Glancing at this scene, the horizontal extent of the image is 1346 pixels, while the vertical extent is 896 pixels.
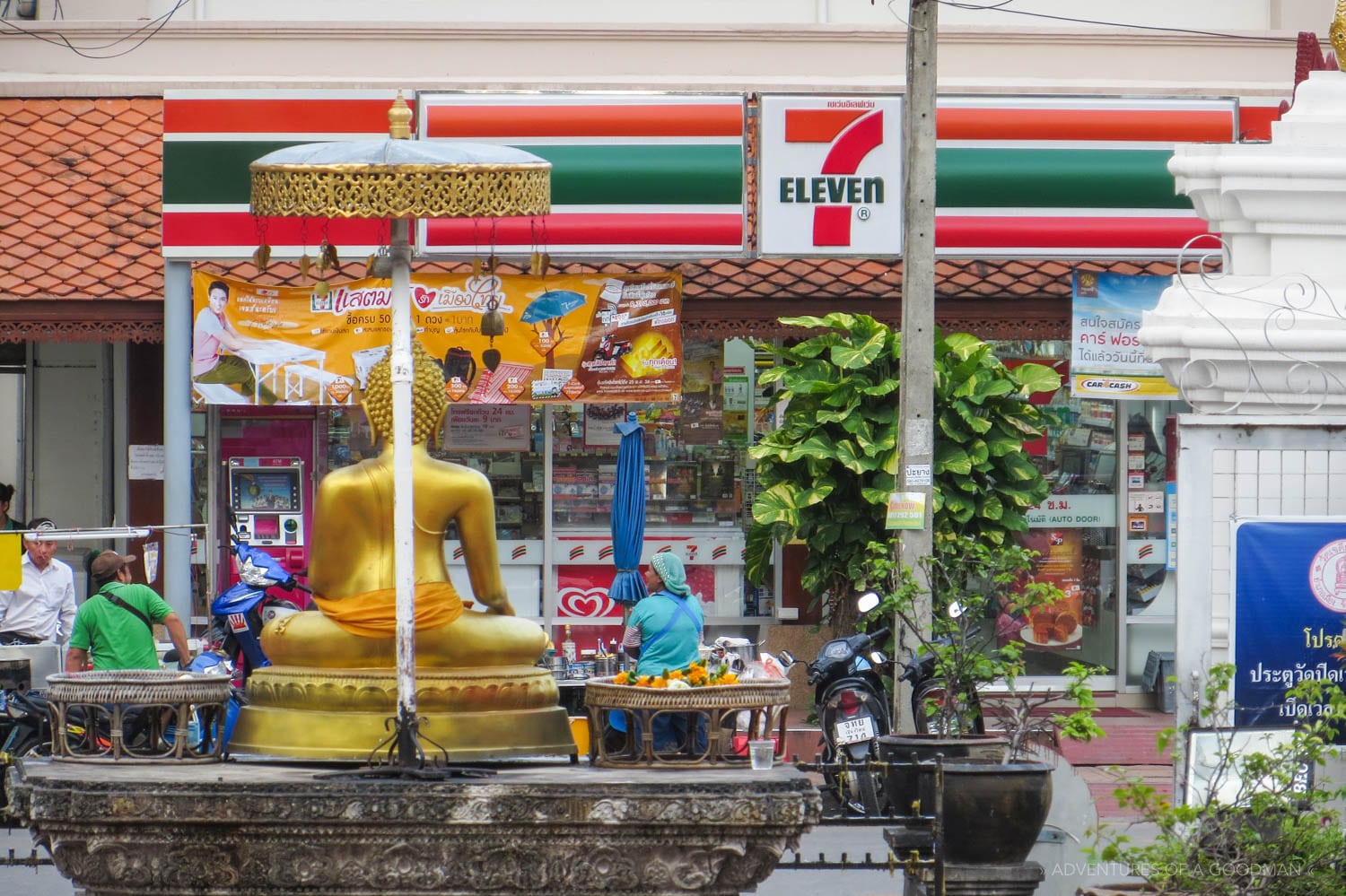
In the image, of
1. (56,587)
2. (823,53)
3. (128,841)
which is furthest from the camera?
(823,53)

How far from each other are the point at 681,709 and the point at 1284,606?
3411 millimetres

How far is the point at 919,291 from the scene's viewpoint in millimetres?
12180

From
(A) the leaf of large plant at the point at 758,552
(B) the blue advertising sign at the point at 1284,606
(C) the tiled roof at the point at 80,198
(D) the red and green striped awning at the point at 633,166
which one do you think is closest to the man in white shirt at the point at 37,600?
(C) the tiled roof at the point at 80,198

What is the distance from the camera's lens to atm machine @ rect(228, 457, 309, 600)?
1595 centimetres

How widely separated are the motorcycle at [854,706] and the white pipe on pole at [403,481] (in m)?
4.54

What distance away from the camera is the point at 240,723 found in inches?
305

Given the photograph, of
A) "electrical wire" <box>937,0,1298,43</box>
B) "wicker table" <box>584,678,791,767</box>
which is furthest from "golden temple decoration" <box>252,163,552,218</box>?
"electrical wire" <box>937,0,1298,43</box>

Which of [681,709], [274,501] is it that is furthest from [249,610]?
[681,709]

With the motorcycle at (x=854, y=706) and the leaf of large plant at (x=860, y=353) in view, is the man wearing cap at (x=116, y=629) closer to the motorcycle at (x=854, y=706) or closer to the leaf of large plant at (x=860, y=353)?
the motorcycle at (x=854, y=706)

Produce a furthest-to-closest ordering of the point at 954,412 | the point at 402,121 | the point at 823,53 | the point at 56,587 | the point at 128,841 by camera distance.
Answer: the point at 823,53
the point at 954,412
the point at 56,587
the point at 402,121
the point at 128,841

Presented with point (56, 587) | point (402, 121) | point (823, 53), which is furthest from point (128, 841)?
point (823, 53)

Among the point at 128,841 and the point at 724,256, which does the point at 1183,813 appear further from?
the point at 724,256

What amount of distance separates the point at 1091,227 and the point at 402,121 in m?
8.45

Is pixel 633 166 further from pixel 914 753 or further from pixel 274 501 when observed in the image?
pixel 914 753
